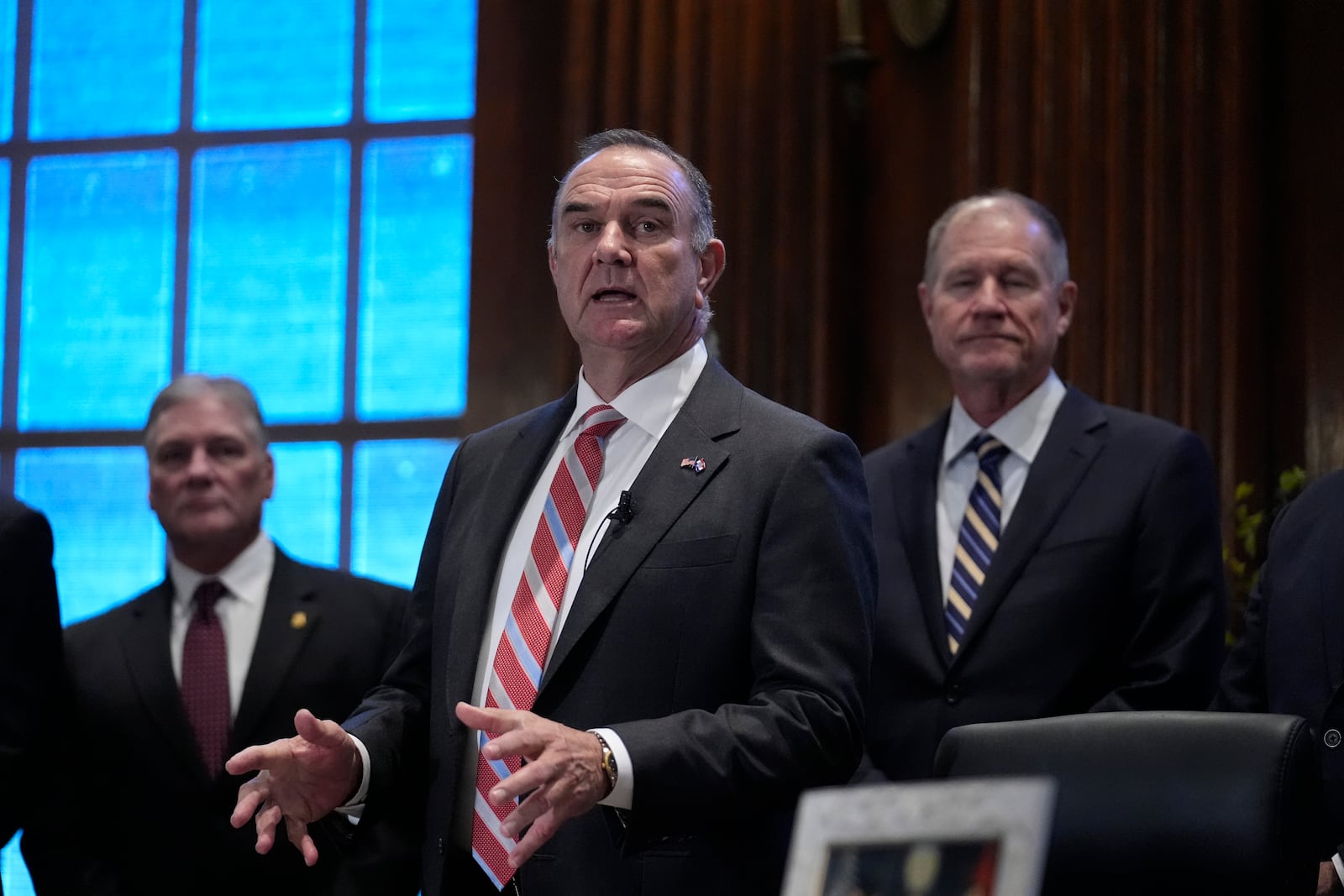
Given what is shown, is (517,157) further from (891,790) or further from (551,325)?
(891,790)

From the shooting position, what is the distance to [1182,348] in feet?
12.0

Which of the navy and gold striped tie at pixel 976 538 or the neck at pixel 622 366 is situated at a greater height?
the neck at pixel 622 366

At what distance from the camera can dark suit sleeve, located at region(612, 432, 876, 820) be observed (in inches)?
79.4

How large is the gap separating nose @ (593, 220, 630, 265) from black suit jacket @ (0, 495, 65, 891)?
1.37m

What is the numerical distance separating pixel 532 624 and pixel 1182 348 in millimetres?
1935

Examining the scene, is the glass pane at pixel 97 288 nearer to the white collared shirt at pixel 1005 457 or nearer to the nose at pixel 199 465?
the nose at pixel 199 465

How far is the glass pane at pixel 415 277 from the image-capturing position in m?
4.35

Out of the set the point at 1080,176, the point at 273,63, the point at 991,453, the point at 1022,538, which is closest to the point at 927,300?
the point at 991,453

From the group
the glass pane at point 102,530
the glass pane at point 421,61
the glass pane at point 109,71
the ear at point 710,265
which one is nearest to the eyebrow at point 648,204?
the ear at point 710,265

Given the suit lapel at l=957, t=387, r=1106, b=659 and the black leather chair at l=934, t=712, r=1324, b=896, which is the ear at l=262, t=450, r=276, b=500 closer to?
the suit lapel at l=957, t=387, r=1106, b=659

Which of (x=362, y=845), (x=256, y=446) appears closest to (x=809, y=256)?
(x=256, y=446)

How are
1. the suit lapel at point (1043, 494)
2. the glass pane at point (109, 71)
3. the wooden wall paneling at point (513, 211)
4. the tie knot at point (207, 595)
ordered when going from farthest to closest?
the glass pane at point (109, 71)
the wooden wall paneling at point (513, 211)
the tie knot at point (207, 595)
the suit lapel at point (1043, 494)

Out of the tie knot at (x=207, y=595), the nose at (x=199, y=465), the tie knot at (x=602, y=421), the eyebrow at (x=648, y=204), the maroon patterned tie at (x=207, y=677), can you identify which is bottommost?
the maroon patterned tie at (x=207, y=677)

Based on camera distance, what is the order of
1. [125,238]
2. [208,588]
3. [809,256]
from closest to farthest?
1. [208,588]
2. [809,256]
3. [125,238]
